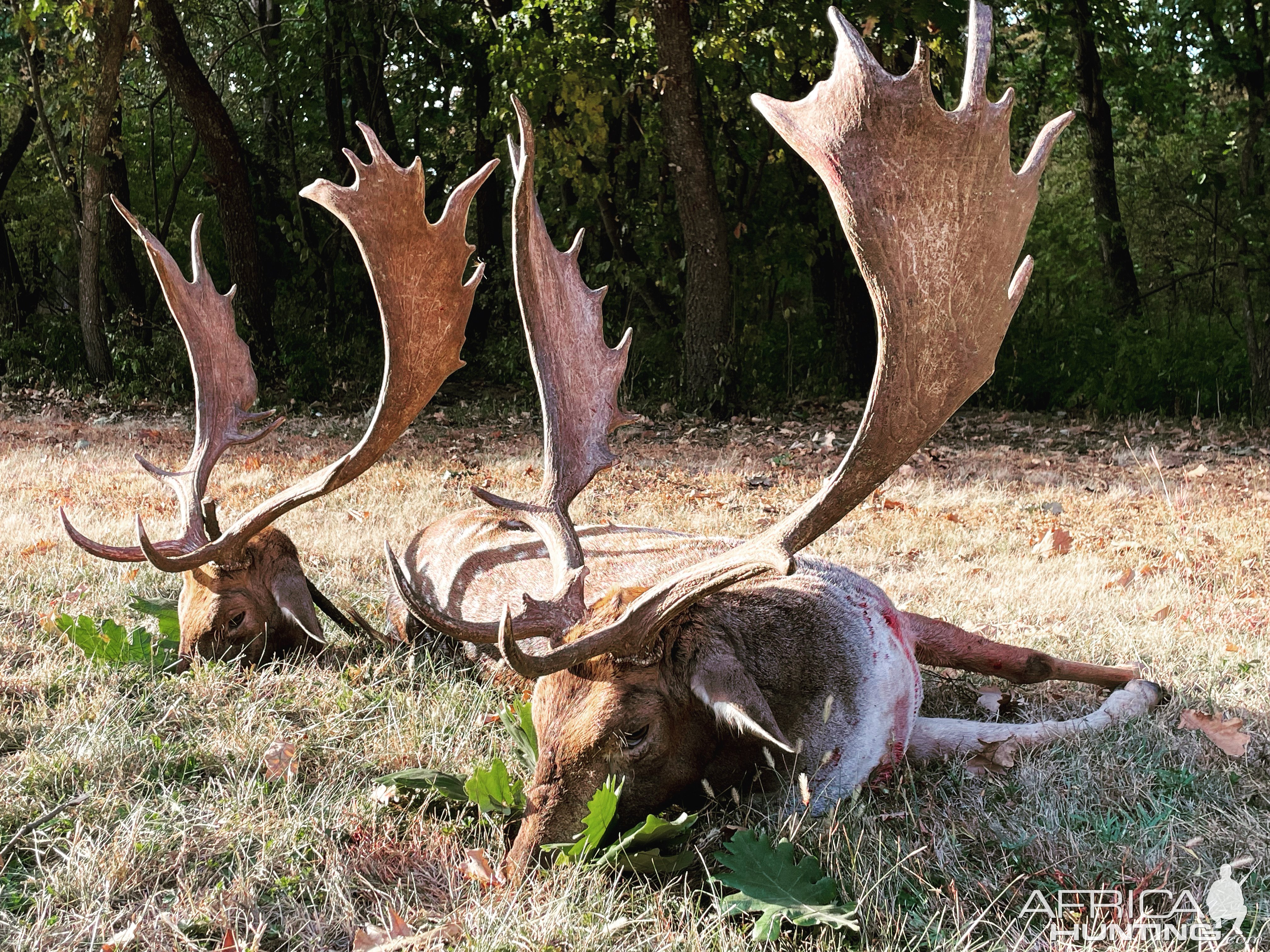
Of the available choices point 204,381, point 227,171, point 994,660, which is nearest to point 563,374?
point 204,381

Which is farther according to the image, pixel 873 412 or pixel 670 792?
pixel 670 792

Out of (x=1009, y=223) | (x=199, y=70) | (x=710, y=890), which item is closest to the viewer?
(x=1009, y=223)

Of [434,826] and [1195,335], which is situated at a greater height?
[1195,335]

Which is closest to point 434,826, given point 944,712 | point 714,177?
point 944,712

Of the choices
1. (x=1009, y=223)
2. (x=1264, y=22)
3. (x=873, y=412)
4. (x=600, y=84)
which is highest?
(x=1264, y=22)

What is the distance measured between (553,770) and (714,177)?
972cm

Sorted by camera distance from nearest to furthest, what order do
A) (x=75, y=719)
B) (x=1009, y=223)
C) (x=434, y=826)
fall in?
(x=1009, y=223), (x=434, y=826), (x=75, y=719)

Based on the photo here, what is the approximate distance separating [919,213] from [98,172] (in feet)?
38.9

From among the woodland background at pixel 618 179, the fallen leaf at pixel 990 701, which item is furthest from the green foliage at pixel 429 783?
the woodland background at pixel 618 179

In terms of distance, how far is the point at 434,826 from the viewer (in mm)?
2920

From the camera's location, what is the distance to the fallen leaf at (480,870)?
263 cm

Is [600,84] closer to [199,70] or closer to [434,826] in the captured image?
[199,70]

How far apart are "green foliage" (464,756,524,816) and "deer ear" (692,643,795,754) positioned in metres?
0.58

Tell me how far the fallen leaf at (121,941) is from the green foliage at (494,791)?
81 centimetres
